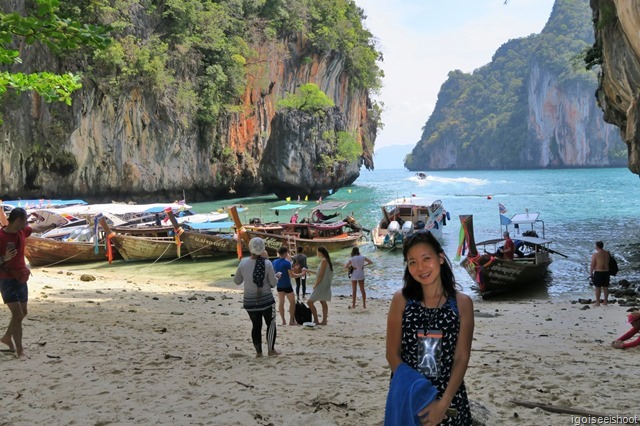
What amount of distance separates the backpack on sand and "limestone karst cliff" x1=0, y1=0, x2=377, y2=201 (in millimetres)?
31059

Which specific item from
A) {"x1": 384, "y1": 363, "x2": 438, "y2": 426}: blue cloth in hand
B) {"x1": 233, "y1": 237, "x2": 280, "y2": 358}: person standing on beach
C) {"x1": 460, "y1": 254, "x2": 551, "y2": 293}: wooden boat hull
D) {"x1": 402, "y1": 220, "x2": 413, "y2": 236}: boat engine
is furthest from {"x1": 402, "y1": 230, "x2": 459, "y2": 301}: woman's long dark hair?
{"x1": 402, "y1": 220, "x2": 413, "y2": 236}: boat engine

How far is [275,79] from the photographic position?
57312 mm

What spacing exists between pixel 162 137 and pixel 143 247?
79.3ft

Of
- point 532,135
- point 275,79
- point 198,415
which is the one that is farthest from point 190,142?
point 532,135

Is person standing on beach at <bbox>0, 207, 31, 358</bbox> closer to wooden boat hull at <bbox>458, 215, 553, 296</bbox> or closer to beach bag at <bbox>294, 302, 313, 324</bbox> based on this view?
beach bag at <bbox>294, 302, 313, 324</bbox>

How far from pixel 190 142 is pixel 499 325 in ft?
133

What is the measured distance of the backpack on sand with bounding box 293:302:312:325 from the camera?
980 centimetres

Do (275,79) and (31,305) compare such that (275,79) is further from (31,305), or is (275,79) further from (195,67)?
(31,305)

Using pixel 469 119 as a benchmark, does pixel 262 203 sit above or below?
below

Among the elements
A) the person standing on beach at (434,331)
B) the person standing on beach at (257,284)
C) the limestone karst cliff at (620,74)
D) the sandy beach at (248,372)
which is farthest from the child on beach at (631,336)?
the limestone karst cliff at (620,74)

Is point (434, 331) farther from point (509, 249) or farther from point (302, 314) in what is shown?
point (509, 249)

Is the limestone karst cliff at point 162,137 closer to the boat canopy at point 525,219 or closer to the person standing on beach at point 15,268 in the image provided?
the boat canopy at point 525,219

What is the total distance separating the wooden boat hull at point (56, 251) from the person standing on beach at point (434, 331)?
2113 centimetres

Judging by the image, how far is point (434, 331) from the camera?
9.38 ft
